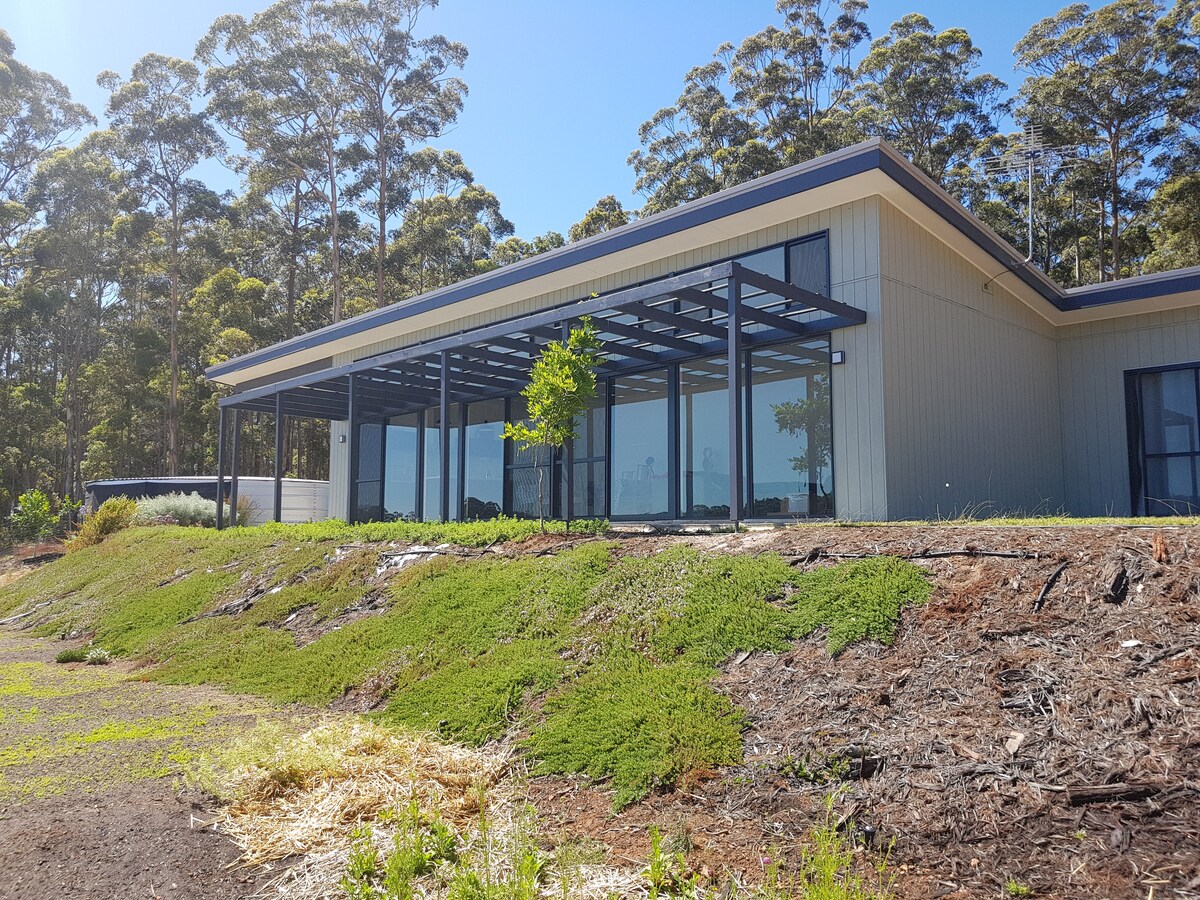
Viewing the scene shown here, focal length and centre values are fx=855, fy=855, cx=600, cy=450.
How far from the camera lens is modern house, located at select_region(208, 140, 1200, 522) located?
9938 millimetres

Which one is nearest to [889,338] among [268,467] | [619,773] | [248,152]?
[619,773]

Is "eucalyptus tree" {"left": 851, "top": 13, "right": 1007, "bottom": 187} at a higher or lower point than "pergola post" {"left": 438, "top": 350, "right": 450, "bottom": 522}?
higher

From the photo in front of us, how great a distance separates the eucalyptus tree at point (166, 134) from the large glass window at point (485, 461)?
24642 millimetres

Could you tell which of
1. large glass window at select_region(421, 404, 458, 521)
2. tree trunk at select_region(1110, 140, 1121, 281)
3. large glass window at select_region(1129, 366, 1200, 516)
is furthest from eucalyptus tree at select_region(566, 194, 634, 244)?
large glass window at select_region(1129, 366, 1200, 516)

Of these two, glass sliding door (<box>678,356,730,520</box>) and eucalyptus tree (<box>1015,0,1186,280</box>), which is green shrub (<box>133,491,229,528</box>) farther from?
eucalyptus tree (<box>1015,0,1186,280</box>)

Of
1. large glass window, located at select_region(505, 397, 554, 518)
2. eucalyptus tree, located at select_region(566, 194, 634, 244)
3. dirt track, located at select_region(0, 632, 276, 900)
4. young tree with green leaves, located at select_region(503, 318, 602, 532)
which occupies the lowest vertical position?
dirt track, located at select_region(0, 632, 276, 900)

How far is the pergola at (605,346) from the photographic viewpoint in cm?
921

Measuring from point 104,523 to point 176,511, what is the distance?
1.48 m

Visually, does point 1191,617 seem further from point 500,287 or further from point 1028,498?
point 500,287

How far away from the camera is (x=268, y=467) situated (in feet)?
136

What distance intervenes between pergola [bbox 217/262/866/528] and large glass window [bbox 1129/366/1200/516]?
5.81 m

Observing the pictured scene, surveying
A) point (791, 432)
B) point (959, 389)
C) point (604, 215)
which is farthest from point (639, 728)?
point (604, 215)

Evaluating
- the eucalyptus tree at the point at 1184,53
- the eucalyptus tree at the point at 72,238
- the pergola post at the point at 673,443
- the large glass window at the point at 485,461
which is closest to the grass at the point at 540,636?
the pergola post at the point at 673,443

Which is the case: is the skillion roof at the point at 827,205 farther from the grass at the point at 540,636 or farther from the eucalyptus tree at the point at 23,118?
the eucalyptus tree at the point at 23,118
